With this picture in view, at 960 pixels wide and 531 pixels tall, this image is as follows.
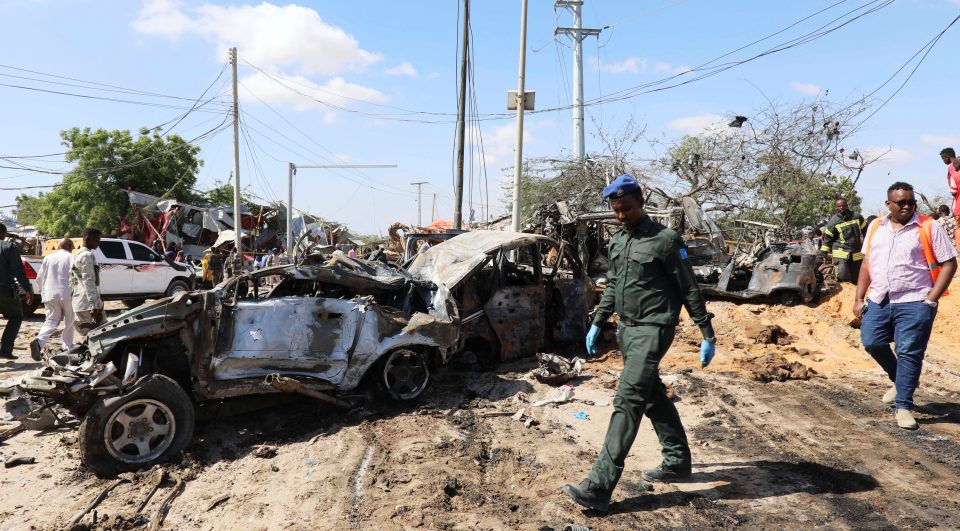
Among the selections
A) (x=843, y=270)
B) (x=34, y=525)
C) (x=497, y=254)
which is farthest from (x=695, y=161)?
(x=34, y=525)

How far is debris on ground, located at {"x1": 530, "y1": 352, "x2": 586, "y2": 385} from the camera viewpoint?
20.8 ft

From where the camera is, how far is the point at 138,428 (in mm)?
4410

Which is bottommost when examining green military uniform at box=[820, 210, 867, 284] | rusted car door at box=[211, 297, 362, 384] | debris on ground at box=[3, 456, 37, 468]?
debris on ground at box=[3, 456, 37, 468]

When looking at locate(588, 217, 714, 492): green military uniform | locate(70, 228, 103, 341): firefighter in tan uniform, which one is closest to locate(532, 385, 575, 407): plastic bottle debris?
locate(588, 217, 714, 492): green military uniform

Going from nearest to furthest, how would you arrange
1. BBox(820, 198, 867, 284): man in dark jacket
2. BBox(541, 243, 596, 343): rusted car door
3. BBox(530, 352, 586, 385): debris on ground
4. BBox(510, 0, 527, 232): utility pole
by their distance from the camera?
BBox(530, 352, 586, 385): debris on ground, BBox(541, 243, 596, 343): rusted car door, BBox(820, 198, 867, 284): man in dark jacket, BBox(510, 0, 527, 232): utility pole

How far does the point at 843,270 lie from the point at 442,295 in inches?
293

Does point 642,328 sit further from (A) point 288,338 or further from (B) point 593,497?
(A) point 288,338

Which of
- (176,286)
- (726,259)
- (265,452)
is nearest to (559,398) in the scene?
(265,452)

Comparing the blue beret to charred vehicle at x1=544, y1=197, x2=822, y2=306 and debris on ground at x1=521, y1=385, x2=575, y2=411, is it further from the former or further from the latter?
charred vehicle at x1=544, y1=197, x2=822, y2=306

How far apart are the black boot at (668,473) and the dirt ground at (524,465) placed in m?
0.06

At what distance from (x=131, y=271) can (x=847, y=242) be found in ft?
45.0

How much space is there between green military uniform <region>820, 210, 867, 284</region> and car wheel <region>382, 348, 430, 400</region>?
24.7 feet

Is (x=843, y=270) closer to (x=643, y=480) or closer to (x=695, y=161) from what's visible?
(x=643, y=480)

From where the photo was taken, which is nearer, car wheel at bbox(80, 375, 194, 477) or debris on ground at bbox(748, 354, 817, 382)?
car wheel at bbox(80, 375, 194, 477)
